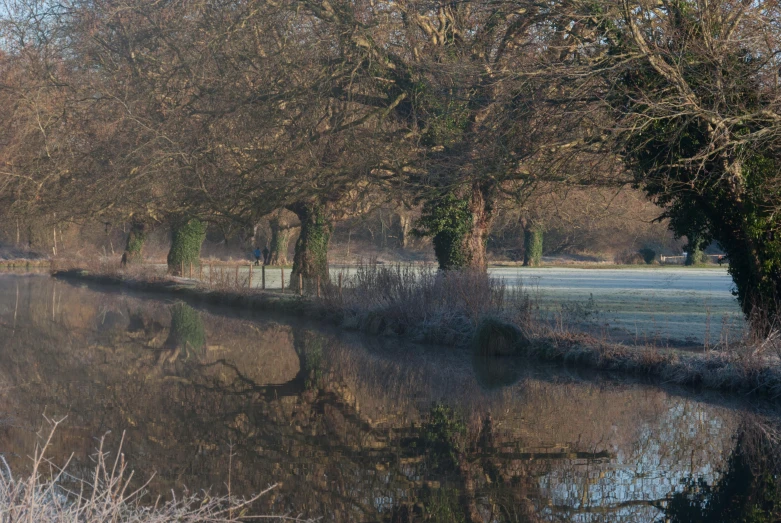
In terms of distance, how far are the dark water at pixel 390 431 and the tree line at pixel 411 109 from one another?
3753mm

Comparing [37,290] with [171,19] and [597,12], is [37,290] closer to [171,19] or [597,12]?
[171,19]

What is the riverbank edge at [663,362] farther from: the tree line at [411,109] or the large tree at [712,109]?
the tree line at [411,109]

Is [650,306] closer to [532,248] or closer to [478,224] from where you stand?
[478,224]

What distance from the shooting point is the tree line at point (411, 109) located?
1422cm

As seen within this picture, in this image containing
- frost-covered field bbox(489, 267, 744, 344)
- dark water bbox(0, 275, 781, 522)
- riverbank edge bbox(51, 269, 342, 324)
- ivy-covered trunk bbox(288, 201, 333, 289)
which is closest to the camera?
dark water bbox(0, 275, 781, 522)

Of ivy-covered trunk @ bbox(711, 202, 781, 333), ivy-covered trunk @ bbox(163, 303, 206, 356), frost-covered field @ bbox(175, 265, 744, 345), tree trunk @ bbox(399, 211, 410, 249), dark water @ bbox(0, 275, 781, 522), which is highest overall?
tree trunk @ bbox(399, 211, 410, 249)

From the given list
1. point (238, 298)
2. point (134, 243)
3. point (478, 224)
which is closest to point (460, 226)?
point (478, 224)

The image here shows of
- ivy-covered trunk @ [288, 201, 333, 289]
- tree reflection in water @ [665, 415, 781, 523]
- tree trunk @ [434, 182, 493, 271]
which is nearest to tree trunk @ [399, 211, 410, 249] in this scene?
ivy-covered trunk @ [288, 201, 333, 289]

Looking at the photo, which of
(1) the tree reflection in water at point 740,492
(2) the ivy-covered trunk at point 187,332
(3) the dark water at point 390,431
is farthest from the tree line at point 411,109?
(1) the tree reflection in water at point 740,492

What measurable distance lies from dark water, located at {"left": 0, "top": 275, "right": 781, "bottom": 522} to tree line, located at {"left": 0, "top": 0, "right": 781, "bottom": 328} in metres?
3.75

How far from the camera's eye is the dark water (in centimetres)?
735

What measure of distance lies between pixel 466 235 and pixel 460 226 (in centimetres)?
30

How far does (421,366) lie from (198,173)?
8.41 metres

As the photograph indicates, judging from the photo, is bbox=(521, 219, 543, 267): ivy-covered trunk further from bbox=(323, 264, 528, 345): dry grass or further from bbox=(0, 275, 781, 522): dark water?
bbox=(0, 275, 781, 522): dark water
